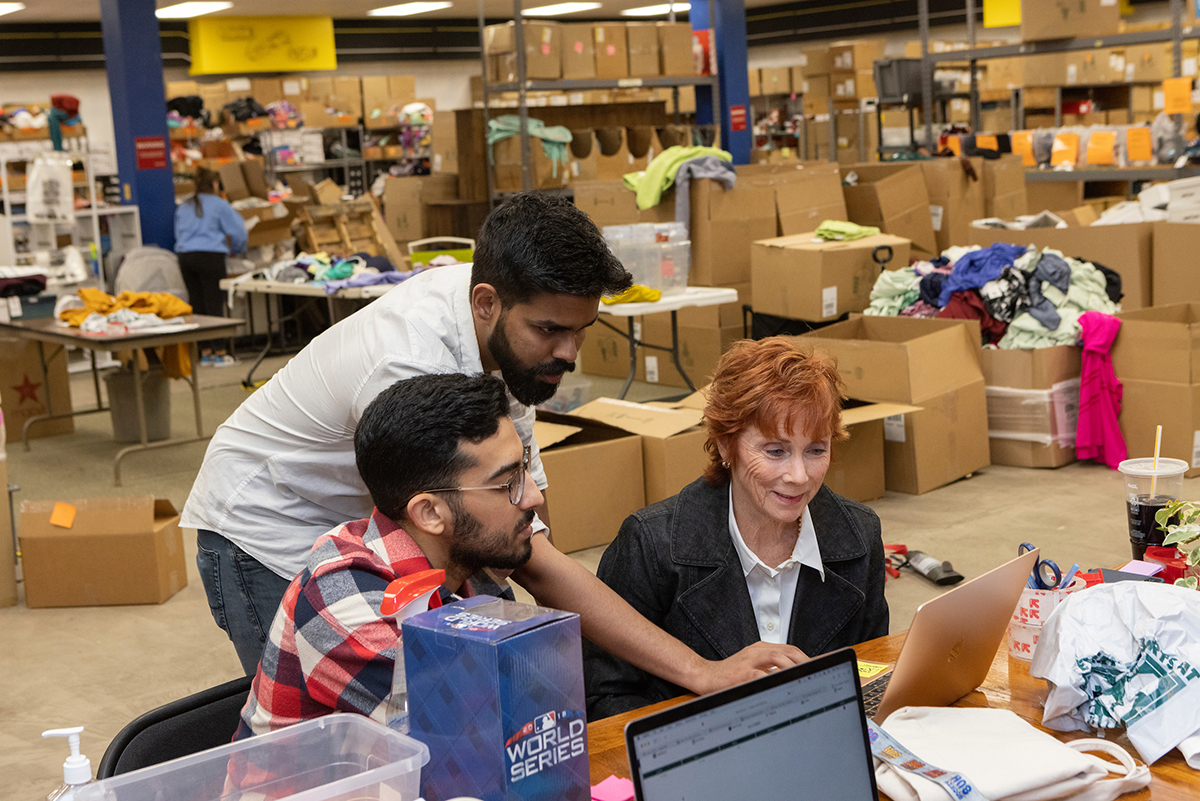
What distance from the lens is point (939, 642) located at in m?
1.50

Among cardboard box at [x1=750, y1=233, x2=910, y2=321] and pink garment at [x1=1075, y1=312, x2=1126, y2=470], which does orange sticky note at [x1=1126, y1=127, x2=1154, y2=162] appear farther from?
pink garment at [x1=1075, y1=312, x2=1126, y2=470]

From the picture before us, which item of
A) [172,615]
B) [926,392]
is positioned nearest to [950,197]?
[926,392]

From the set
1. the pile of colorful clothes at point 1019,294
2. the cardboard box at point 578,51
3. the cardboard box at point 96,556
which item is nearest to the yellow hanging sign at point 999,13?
the cardboard box at point 578,51

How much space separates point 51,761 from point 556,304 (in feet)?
7.22

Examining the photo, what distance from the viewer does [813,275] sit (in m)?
5.84

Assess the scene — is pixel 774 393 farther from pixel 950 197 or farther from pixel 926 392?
pixel 950 197

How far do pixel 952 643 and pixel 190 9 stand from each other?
1382cm

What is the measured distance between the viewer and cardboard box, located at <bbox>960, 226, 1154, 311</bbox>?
19.8 feet

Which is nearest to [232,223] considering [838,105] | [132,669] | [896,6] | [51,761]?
[132,669]

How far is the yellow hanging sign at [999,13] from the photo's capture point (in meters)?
13.4

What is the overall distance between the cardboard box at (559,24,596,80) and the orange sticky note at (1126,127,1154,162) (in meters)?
3.54

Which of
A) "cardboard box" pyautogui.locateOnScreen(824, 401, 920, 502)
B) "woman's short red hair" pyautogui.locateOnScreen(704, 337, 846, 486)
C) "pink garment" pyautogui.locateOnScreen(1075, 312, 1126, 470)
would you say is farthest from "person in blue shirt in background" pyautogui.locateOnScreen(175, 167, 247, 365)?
"woman's short red hair" pyautogui.locateOnScreen(704, 337, 846, 486)

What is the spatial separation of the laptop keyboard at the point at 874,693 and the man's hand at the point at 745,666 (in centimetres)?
10

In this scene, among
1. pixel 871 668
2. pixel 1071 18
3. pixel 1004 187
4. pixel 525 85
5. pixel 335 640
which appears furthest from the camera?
pixel 1004 187
